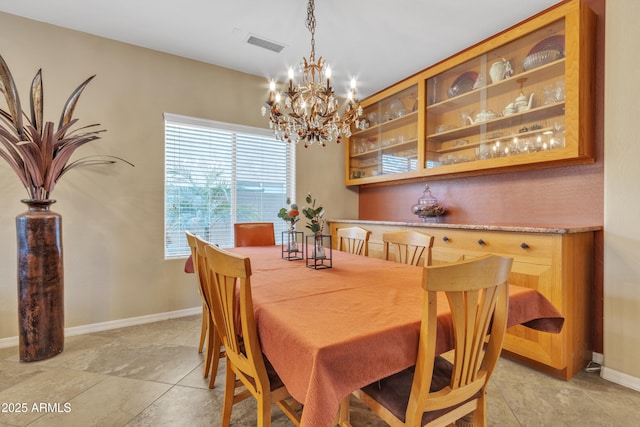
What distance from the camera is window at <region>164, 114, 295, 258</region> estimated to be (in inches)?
124

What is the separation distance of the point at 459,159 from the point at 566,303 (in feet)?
4.81

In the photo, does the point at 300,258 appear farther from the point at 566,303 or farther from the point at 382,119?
the point at 382,119

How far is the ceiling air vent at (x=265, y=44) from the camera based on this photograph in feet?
9.07

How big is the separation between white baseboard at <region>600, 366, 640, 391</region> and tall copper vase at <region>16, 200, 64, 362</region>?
3.89 meters

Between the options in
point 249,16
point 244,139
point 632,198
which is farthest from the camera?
point 244,139

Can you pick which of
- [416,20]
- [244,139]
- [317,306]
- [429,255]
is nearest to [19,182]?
[244,139]

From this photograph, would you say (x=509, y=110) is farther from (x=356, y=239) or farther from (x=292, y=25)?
(x=292, y=25)

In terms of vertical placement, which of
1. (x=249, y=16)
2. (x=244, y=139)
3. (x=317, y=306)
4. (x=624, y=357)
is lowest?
(x=624, y=357)

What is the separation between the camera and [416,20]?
8.11 feet

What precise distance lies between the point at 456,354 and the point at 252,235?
88.3 inches

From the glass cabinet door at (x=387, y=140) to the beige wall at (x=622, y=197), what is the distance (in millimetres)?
1524

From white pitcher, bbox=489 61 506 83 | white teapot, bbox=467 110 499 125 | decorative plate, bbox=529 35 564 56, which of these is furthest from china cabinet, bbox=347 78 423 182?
decorative plate, bbox=529 35 564 56

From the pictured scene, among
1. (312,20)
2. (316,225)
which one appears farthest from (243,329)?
(312,20)

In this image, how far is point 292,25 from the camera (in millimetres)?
2541
